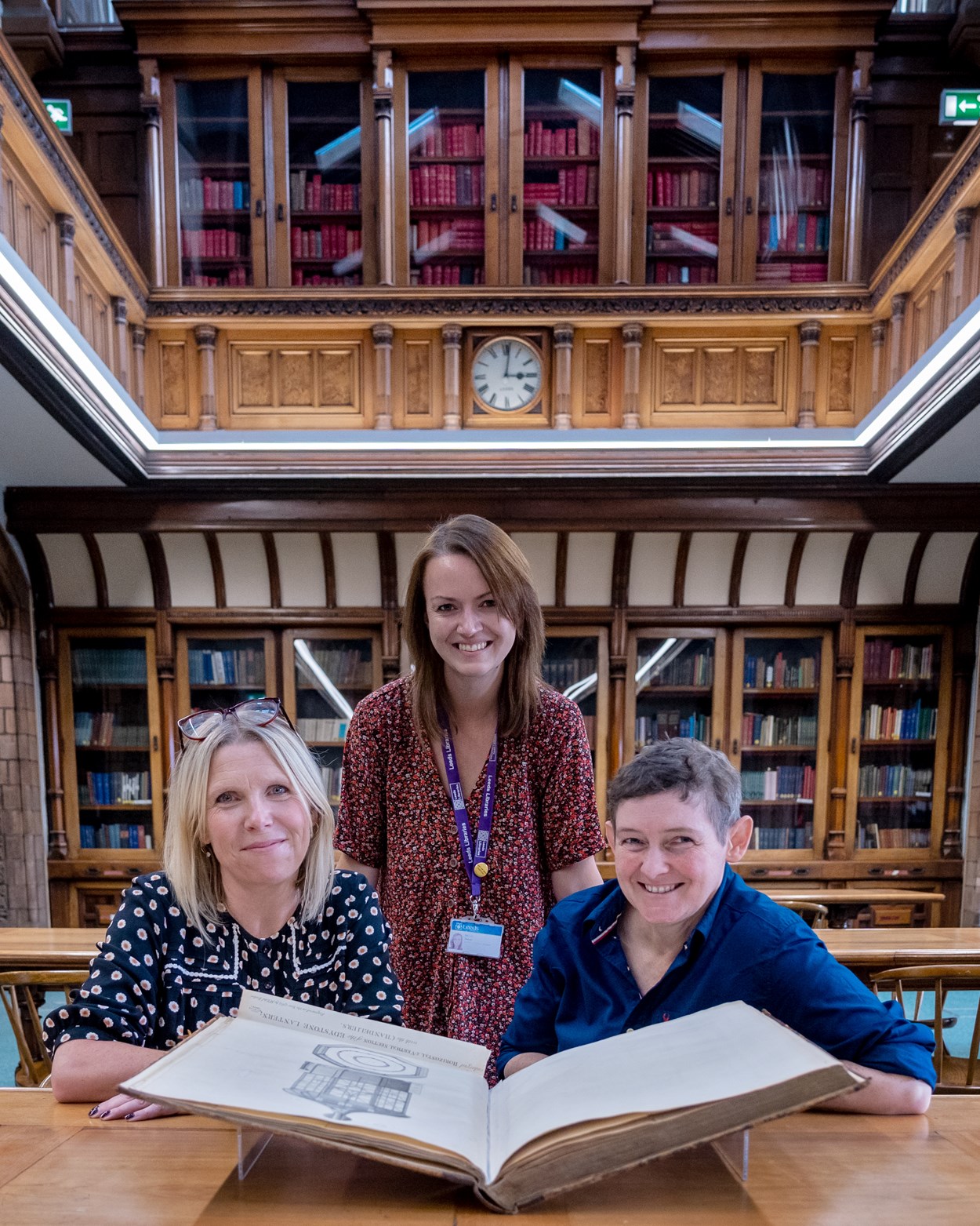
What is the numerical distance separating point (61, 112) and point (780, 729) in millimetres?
5875

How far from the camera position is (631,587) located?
16.7 feet

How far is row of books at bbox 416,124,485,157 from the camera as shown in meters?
4.74

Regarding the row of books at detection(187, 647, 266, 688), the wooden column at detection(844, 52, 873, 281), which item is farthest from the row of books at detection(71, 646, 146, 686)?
the wooden column at detection(844, 52, 873, 281)

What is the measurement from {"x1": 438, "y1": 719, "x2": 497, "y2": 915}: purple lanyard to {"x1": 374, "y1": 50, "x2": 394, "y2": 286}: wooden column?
370 cm

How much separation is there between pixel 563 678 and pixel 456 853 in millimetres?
3574

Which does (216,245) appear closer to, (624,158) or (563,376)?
(563,376)

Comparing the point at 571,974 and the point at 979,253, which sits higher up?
the point at 979,253

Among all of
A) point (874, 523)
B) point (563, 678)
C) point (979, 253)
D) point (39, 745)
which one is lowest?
point (39, 745)

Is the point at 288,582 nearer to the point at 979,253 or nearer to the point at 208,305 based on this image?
the point at 208,305

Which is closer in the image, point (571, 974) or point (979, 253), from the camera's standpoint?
point (571, 974)

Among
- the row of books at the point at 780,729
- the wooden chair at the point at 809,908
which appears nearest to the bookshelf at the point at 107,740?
the wooden chair at the point at 809,908

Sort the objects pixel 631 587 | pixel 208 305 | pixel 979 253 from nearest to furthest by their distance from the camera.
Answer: pixel 979 253 < pixel 208 305 < pixel 631 587

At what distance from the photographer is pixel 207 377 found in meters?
4.49

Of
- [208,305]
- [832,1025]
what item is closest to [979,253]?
[832,1025]
